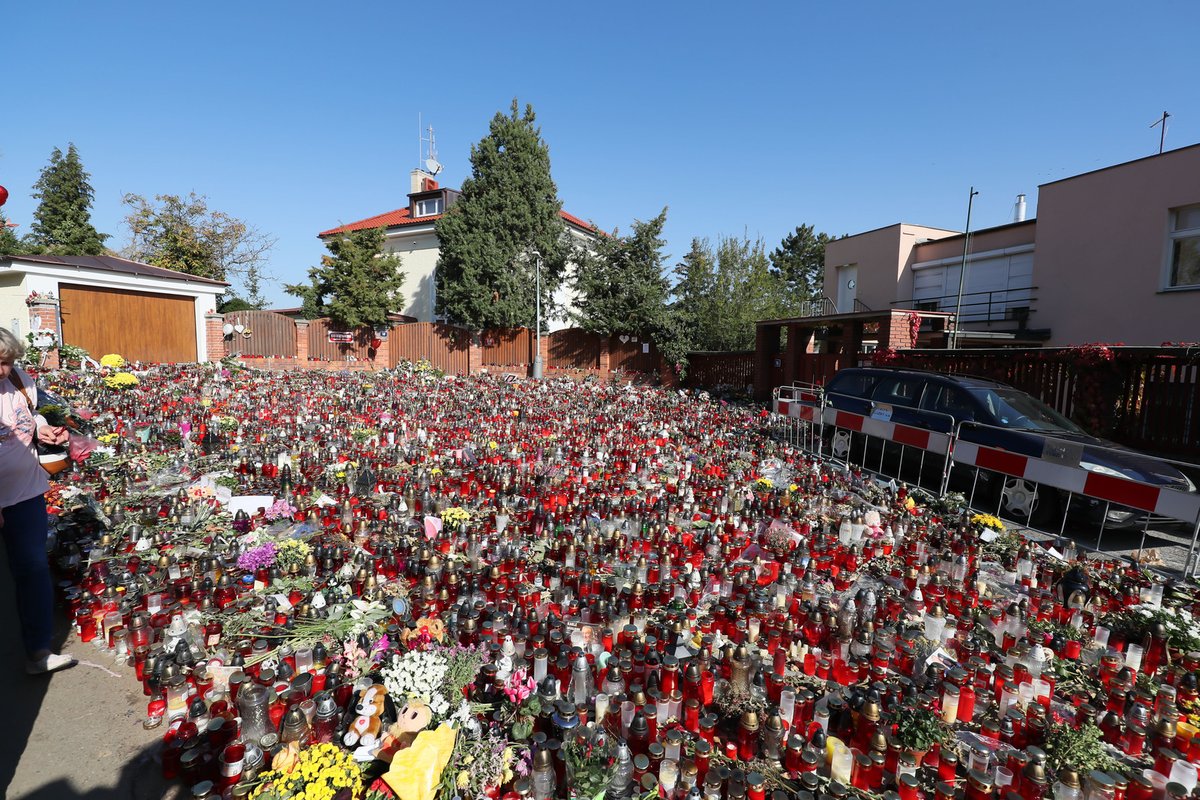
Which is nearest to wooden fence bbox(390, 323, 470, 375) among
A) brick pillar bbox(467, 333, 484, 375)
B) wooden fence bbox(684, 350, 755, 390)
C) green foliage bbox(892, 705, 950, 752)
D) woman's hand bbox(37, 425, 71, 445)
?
brick pillar bbox(467, 333, 484, 375)

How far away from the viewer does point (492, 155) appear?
22.9m

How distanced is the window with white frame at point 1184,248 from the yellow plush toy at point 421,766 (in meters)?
18.3

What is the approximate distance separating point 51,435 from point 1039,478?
25.9 ft

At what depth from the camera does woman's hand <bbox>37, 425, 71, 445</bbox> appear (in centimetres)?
303

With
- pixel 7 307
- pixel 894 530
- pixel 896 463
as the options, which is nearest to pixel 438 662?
pixel 894 530

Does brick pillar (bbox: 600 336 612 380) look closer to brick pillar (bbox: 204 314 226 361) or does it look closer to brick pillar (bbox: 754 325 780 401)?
brick pillar (bbox: 754 325 780 401)

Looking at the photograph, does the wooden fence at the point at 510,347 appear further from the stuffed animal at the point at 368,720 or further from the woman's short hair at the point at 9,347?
the stuffed animal at the point at 368,720

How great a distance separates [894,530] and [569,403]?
9146 mm

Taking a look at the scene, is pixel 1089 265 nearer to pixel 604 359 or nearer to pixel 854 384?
pixel 854 384

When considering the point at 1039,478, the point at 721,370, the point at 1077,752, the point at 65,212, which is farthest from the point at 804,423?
the point at 65,212

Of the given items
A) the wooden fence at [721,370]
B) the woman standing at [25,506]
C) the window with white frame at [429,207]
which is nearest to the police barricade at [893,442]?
the woman standing at [25,506]

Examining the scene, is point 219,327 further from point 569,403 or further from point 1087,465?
point 1087,465

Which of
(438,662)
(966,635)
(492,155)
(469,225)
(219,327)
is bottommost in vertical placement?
(966,635)

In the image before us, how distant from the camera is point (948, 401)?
275 inches
